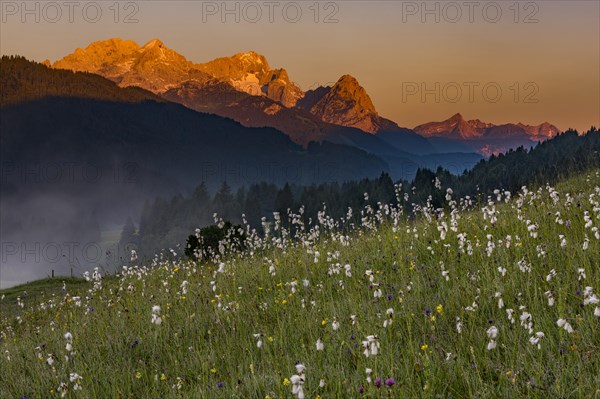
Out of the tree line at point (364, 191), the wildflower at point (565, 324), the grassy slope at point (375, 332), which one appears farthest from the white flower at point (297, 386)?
the tree line at point (364, 191)

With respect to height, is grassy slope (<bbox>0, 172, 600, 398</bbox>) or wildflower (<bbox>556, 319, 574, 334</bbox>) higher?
wildflower (<bbox>556, 319, 574, 334</bbox>)

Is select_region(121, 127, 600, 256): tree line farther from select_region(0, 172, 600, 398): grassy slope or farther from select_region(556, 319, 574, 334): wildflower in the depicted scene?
select_region(556, 319, 574, 334): wildflower

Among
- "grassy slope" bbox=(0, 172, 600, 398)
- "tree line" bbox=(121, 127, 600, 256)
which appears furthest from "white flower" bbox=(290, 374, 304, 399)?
"tree line" bbox=(121, 127, 600, 256)

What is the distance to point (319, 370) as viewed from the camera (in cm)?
486

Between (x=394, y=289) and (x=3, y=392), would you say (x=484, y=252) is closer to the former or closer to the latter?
(x=394, y=289)

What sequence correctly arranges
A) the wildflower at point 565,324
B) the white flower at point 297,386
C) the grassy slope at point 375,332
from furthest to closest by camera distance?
the grassy slope at point 375,332, the wildflower at point 565,324, the white flower at point 297,386

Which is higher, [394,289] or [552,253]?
[552,253]

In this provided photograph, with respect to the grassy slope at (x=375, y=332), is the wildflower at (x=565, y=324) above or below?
above

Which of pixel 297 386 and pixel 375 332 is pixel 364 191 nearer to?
pixel 375 332

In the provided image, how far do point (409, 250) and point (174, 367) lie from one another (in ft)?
15.4

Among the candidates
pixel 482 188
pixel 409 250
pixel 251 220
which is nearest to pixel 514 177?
pixel 482 188

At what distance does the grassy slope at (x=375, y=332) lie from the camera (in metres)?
4.51

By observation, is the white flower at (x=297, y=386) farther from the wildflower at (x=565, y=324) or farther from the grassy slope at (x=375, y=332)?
the wildflower at (x=565, y=324)

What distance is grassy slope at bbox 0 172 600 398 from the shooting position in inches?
178
